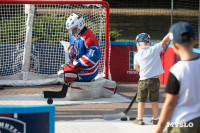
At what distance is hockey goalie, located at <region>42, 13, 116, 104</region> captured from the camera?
831 cm

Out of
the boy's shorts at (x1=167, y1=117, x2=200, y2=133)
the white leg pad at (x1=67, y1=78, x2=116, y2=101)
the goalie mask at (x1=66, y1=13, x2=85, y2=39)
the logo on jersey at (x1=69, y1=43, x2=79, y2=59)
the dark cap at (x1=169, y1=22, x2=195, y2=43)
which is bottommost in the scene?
the white leg pad at (x1=67, y1=78, x2=116, y2=101)

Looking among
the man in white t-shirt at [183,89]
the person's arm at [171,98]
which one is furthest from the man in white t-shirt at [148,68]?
the person's arm at [171,98]

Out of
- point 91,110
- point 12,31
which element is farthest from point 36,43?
point 91,110

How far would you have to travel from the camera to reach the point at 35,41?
36.8ft

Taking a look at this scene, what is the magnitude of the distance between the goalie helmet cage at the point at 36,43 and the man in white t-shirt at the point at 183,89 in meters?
6.65

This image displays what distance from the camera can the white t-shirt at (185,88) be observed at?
3.50 meters

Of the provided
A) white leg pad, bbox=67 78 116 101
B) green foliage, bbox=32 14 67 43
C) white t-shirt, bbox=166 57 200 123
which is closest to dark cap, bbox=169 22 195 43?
white t-shirt, bbox=166 57 200 123

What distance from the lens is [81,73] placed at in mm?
8500

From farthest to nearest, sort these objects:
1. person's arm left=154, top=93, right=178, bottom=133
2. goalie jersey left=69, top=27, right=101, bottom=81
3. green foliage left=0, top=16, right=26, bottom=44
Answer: green foliage left=0, top=16, right=26, bottom=44
goalie jersey left=69, top=27, right=101, bottom=81
person's arm left=154, top=93, right=178, bottom=133

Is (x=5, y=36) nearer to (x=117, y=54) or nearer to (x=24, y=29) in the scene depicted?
(x=24, y=29)

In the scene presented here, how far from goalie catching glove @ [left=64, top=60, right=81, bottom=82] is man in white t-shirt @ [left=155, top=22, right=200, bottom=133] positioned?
191 inches

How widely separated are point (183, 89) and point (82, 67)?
5067 mm

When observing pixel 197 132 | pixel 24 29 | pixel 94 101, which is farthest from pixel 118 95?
pixel 197 132

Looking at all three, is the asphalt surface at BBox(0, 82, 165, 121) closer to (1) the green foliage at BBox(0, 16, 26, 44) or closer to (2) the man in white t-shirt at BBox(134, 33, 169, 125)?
(2) the man in white t-shirt at BBox(134, 33, 169, 125)
